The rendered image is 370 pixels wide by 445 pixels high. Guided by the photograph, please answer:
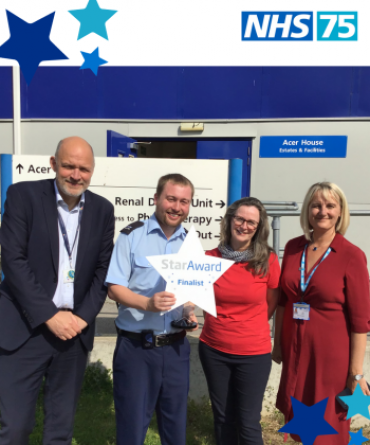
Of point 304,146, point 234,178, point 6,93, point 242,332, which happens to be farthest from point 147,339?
point 6,93

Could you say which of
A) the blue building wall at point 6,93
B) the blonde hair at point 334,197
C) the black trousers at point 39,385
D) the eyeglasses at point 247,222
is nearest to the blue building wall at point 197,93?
the blue building wall at point 6,93

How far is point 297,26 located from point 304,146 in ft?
6.70

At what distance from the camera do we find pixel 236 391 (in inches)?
82.4

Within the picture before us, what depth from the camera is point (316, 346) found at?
200 cm

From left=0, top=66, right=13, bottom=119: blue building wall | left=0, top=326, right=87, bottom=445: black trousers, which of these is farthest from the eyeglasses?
left=0, top=66, right=13, bottom=119: blue building wall

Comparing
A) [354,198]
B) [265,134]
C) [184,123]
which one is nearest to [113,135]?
[184,123]

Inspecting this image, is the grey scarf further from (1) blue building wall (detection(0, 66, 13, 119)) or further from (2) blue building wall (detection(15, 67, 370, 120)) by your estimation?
(1) blue building wall (detection(0, 66, 13, 119))

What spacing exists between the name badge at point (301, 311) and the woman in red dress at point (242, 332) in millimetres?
166

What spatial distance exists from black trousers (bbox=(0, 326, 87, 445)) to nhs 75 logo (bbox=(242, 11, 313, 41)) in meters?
3.72

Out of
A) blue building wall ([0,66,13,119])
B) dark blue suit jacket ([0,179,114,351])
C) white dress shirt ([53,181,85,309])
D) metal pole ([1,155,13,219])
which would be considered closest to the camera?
dark blue suit jacket ([0,179,114,351])

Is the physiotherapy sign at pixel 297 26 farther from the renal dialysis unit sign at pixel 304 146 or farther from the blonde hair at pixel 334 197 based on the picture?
the blonde hair at pixel 334 197

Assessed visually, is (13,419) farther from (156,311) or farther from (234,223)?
(234,223)

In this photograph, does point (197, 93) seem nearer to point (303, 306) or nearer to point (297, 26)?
point (297, 26)

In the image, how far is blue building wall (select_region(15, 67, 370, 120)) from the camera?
5.73 meters
